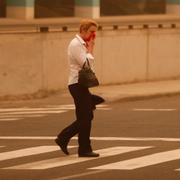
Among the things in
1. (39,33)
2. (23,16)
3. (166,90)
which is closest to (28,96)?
(39,33)

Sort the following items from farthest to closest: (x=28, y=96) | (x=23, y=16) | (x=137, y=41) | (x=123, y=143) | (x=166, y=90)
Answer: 1. (x=23, y=16)
2. (x=137, y=41)
3. (x=166, y=90)
4. (x=28, y=96)
5. (x=123, y=143)

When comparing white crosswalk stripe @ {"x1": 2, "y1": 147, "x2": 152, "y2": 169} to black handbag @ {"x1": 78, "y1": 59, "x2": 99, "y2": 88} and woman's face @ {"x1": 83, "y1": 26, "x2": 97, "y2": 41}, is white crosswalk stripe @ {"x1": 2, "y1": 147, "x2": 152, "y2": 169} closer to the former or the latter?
black handbag @ {"x1": 78, "y1": 59, "x2": 99, "y2": 88}

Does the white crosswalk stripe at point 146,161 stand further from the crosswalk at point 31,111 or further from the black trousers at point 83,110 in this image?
the crosswalk at point 31,111

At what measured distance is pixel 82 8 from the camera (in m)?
45.2

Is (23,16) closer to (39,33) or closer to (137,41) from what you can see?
(137,41)

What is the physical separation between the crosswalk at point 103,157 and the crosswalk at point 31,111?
18.4ft

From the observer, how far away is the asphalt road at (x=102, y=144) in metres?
12.8

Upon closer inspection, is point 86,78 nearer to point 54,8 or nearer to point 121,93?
point 121,93

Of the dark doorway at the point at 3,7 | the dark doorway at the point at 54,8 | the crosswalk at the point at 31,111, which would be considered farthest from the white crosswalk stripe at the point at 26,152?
the dark doorway at the point at 54,8

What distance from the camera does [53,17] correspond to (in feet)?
149

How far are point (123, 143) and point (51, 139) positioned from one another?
1.29 m

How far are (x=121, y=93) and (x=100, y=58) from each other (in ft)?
9.71

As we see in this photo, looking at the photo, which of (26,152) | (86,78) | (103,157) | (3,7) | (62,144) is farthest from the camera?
(3,7)

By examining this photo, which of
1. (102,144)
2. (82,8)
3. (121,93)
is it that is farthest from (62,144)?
(82,8)
